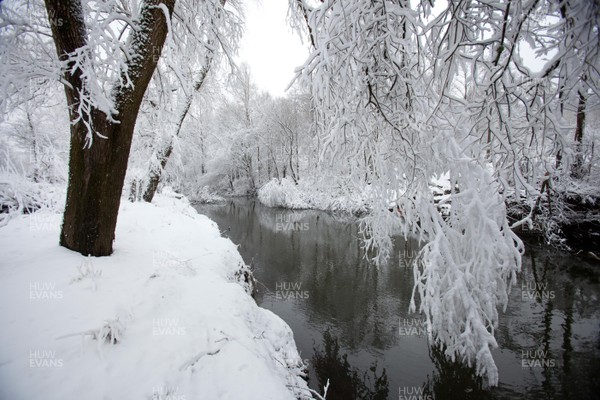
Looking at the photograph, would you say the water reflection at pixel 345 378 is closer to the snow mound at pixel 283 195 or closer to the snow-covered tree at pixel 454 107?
the snow-covered tree at pixel 454 107

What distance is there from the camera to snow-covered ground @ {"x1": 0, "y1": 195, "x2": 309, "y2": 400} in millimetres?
2180

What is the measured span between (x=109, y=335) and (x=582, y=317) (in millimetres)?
9753

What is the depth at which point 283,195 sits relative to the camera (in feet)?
76.7

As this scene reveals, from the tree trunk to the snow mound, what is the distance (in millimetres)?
18963

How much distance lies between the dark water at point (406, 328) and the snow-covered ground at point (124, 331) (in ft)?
5.35

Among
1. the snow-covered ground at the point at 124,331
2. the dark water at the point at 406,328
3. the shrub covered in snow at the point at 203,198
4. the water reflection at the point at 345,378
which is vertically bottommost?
the water reflection at the point at 345,378

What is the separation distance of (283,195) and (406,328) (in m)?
18.1

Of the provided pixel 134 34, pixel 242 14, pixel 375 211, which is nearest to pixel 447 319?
pixel 375 211

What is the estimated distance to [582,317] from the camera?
6320mm

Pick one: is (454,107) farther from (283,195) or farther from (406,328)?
(283,195)

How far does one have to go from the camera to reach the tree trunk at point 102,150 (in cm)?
336

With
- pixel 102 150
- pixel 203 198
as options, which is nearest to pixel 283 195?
pixel 203 198

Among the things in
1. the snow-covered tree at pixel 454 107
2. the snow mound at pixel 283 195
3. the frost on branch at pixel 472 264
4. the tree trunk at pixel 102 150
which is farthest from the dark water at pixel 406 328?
the snow mound at pixel 283 195

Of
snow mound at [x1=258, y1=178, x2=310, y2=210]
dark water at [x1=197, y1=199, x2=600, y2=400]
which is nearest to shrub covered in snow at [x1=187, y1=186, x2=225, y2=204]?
snow mound at [x1=258, y1=178, x2=310, y2=210]
